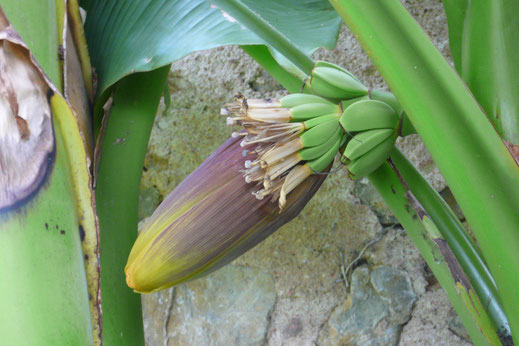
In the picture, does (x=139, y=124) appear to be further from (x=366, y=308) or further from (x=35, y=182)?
(x=366, y=308)

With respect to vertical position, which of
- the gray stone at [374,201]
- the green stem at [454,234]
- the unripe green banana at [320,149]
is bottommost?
the gray stone at [374,201]

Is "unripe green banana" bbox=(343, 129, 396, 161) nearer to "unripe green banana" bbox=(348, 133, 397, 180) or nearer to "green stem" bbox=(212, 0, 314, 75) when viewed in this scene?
"unripe green banana" bbox=(348, 133, 397, 180)

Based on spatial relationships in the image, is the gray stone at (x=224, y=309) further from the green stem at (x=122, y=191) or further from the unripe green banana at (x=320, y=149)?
the unripe green banana at (x=320, y=149)

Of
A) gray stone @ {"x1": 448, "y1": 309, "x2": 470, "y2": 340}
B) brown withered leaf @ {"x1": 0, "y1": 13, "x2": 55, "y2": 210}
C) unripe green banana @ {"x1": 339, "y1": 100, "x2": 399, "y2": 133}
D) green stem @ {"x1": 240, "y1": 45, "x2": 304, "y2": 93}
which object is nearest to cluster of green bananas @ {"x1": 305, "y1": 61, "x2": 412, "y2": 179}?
unripe green banana @ {"x1": 339, "y1": 100, "x2": 399, "y2": 133}

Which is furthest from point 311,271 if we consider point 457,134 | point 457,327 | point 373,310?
point 457,134

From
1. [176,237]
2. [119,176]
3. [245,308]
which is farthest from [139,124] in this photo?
[245,308]

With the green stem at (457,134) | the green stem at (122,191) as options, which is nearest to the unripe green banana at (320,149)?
the green stem at (457,134)
